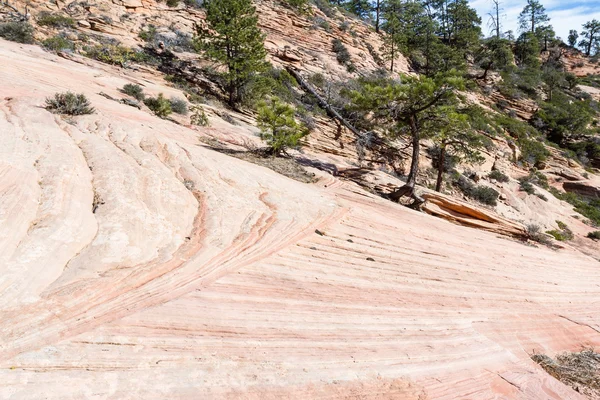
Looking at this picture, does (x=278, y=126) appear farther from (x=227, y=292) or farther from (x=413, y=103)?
(x=227, y=292)

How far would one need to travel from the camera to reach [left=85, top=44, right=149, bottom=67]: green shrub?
1973cm

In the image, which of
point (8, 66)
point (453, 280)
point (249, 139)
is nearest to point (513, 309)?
point (453, 280)

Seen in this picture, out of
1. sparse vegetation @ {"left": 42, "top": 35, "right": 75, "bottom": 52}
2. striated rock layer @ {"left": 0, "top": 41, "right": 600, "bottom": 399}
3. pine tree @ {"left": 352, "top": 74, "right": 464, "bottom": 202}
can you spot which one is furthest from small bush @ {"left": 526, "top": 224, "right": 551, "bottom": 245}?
sparse vegetation @ {"left": 42, "top": 35, "right": 75, "bottom": 52}

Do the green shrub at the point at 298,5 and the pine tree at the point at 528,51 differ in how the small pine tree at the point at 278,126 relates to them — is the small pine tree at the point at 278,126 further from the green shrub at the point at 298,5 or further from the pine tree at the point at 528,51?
the pine tree at the point at 528,51

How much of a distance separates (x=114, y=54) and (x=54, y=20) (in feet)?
15.3

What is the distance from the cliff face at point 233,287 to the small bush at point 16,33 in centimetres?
1173

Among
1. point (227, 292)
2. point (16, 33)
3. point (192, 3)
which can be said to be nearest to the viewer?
point (227, 292)

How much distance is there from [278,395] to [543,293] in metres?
6.57

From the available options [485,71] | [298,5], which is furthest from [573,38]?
[298,5]

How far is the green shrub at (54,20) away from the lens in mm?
21125

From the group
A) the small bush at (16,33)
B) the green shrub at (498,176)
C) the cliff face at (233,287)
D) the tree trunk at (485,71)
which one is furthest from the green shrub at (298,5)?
the cliff face at (233,287)

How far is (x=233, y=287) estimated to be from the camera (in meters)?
3.91

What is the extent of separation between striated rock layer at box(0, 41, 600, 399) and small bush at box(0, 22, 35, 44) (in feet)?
44.2

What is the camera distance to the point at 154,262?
3844mm
